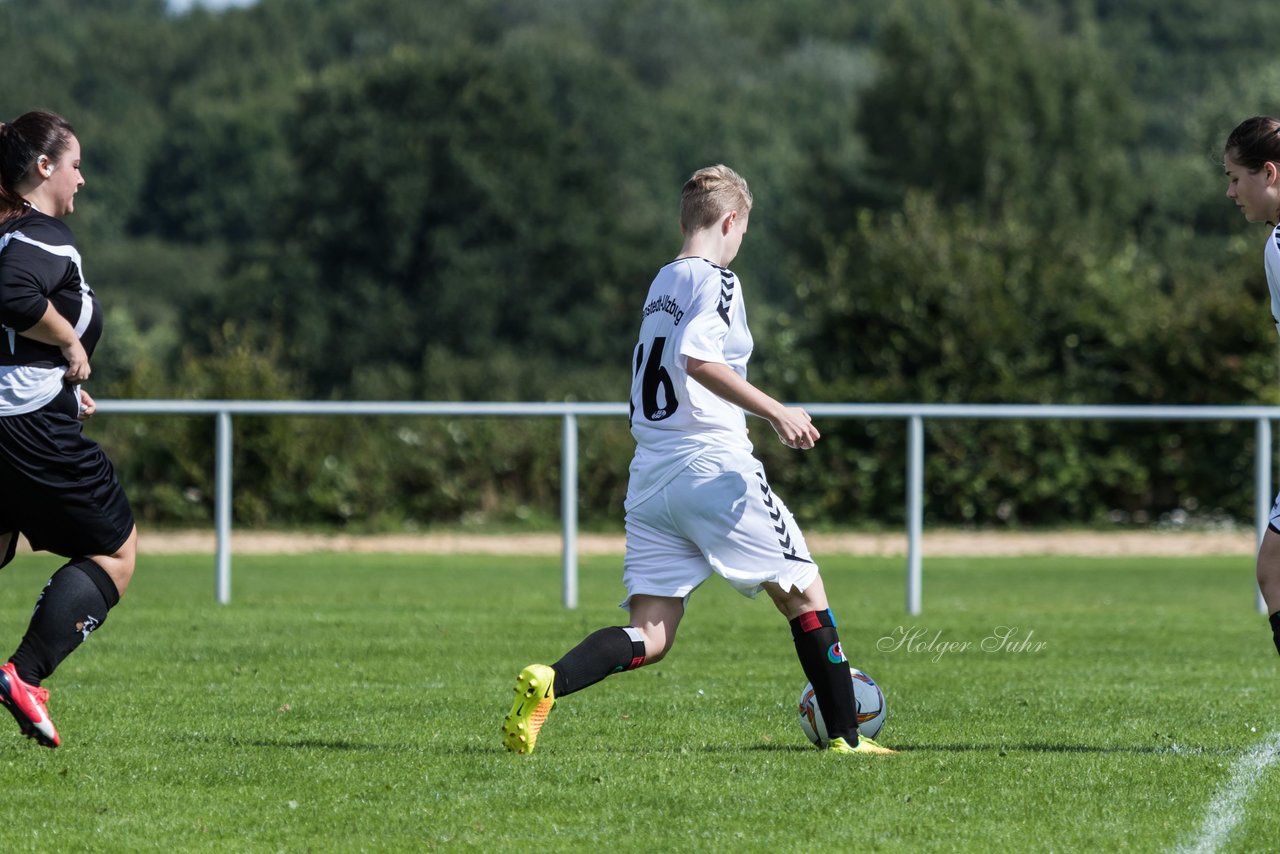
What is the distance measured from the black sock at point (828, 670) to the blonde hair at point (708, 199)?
1366 millimetres

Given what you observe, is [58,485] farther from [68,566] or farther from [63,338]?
[63,338]

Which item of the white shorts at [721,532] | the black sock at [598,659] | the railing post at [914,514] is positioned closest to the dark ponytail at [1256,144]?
the white shorts at [721,532]

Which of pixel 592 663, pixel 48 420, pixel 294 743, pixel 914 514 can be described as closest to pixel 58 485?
pixel 48 420

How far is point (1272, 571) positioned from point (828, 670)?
1475 mm

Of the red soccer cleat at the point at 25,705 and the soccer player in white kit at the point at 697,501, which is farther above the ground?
the soccer player in white kit at the point at 697,501

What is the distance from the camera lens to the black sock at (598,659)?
223 inches

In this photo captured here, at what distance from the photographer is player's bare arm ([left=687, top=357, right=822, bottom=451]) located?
5.36 m

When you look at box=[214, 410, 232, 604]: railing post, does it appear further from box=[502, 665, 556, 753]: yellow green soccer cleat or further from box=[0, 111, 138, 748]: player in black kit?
box=[502, 665, 556, 753]: yellow green soccer cleat

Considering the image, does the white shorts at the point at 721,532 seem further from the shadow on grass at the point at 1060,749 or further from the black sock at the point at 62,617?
the black sock at the point at 62,617

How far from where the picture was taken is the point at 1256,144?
18.5 ft

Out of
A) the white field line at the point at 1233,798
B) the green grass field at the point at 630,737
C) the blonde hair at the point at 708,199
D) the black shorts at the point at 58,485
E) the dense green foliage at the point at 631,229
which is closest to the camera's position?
the white field line at the point at 1233,798

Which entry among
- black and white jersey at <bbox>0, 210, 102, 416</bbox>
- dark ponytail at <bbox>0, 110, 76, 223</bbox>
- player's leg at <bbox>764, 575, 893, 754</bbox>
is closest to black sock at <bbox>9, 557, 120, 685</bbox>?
black and white jersey at <bbox>0, 210, 102, 416</bbox>

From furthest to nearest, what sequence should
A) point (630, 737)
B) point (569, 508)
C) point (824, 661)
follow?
point (569, 508) → point (630, 737) → point (824, 661)

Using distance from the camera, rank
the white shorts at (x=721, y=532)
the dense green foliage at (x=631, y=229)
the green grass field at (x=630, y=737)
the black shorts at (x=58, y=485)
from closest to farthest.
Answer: the green grass field at (x=630, y=737)
the black shorts at (x=58, y=485)
the white shorts at (x=721, y=532)
the dense green foliage at (x=631, y=229)
